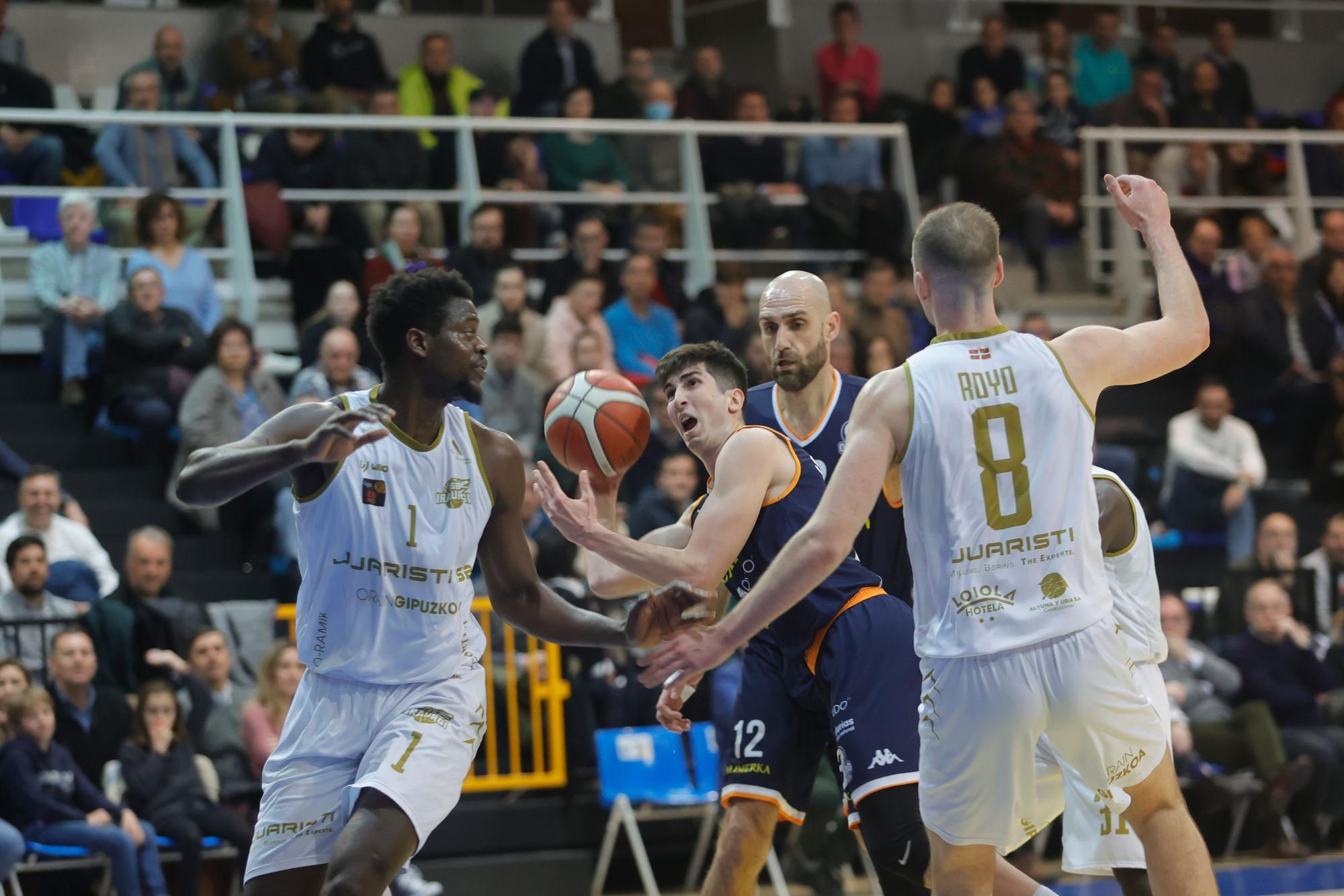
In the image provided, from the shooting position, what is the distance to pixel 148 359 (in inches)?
430

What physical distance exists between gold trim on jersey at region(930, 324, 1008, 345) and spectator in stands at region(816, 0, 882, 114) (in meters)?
11.2

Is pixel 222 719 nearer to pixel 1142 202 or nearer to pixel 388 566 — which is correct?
pixel 388 566

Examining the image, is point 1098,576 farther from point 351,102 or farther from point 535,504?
point 351,102

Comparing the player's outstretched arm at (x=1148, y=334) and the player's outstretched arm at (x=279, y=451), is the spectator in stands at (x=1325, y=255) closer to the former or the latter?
the player's outstretched arm at (x=1148, y=334)

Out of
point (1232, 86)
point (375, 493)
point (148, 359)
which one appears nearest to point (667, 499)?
point (148, 359)

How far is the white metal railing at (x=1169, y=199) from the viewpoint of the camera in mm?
14969

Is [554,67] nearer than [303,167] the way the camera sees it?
No

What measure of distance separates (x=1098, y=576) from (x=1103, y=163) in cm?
1213

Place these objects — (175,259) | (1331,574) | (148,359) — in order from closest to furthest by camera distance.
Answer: (148,359)
(175,259)
(1331,574)

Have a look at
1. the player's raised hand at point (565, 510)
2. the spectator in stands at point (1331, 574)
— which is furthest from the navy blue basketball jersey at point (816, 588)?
the spectator in stands at point (1331, 574)

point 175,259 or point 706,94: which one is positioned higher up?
point 706,94

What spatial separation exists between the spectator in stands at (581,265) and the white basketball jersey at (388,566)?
24.2ft

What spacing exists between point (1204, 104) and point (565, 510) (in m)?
13.0

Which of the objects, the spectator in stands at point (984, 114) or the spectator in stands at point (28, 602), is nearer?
the spectator in stands at point (28, 602)
